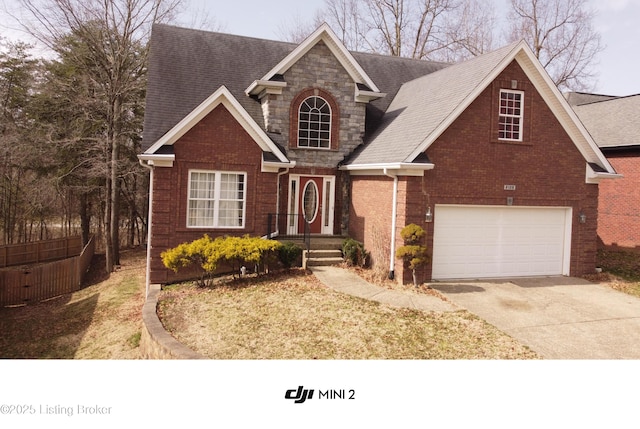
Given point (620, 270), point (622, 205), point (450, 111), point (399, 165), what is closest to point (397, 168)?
point (399, 165)

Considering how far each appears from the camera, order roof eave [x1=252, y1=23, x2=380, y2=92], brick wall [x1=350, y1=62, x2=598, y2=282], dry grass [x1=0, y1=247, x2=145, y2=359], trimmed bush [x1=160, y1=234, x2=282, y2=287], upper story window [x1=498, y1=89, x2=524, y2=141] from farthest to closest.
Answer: roof eave [x1=252, y1=23, x2=380, y2=92], upper story window [x1=498, y1=89, x2=524, y2=141], brick wall [x1=350, y1=62, x2=598, y2=282], trimmed bush [x1=160, y1=234, x2=282, y2=287], dry grass [x1=0, y1=247, x2=145, y2=359]

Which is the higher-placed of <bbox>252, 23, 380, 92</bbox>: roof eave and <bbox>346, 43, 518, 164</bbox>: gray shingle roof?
<bbox>252, 23, 380, 92</bbox>: roof eave

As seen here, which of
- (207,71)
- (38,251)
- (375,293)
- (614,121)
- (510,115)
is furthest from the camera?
(614,121)

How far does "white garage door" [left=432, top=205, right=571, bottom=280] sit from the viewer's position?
43.5 feet

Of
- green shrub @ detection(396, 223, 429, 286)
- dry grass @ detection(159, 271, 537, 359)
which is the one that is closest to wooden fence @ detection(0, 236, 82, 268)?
dry grass @ detection(159, 271, 537, 359)

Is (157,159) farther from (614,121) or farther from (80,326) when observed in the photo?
(614,121)

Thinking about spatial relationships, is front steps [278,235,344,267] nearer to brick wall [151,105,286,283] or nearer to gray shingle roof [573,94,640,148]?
brick wall [151,105,286,283]

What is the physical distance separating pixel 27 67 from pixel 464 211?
23.1 meters

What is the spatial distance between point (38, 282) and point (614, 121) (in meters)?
25.3

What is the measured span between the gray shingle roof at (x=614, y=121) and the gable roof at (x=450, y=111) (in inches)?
281

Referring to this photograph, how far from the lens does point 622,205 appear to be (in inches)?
789

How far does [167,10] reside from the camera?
21109 mm

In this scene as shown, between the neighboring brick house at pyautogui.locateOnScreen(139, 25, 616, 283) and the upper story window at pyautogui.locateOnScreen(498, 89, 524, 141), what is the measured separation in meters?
0.03

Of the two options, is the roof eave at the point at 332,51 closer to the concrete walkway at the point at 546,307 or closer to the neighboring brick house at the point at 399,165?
the neighboring brick house at the point at 399,165
